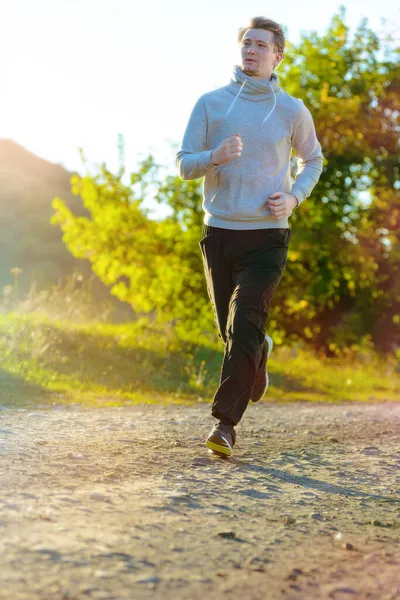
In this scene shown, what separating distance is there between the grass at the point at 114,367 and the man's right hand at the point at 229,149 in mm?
3077

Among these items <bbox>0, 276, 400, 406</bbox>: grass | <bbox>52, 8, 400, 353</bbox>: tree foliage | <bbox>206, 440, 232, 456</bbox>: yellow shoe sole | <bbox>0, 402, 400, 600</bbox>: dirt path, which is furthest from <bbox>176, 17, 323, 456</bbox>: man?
<bbox>52, 8, 400, 353</bbox>: tree foliage

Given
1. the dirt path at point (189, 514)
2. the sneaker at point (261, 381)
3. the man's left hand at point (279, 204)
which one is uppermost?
the man's left hand at point (279, 204)

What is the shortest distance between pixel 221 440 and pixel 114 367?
5.14 metres

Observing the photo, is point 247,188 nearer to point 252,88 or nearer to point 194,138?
point 194,138

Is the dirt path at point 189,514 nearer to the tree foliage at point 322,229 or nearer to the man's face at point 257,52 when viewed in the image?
the man's face at point 257,52

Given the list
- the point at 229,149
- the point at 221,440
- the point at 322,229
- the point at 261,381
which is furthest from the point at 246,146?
the point at 322,229

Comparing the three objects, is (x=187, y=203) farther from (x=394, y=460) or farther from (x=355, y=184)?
(x=394, y=460)

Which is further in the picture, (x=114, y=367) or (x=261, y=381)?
(x=114, y=367)

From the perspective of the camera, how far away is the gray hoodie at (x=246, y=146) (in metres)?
4.85

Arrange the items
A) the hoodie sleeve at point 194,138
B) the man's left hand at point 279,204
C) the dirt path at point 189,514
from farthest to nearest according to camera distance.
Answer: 1. the hoodie sleeve at point 194,138
2. the man's left hand at point 279,204
3. the dirt path at point 189,514

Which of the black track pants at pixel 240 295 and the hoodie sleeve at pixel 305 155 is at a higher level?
the hoodie sleeve at pixel 305 155

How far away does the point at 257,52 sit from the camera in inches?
193

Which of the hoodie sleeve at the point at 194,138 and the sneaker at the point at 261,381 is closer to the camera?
the hoodie sleeve at the point at 194,138

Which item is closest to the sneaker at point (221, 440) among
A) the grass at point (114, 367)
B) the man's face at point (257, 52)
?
the man's face at point (257, 52)
